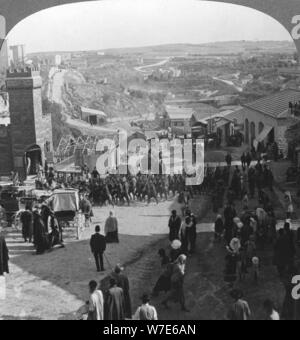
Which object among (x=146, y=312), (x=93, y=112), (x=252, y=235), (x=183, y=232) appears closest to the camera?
(x=146, y=312)

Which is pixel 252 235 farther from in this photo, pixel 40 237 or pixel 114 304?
pixel 40 237

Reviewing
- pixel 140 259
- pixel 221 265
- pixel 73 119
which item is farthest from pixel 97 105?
pixel 221 265

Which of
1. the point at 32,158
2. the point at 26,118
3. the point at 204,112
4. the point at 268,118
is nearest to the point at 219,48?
the point at 204,112

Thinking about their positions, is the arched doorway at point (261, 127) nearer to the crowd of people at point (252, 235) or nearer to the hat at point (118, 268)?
the crowd of people at point (252, 235)

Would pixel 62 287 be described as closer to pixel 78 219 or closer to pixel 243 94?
pixel 78 219

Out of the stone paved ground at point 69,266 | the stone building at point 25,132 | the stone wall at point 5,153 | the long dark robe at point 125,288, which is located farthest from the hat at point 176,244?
the stone wall at point 5,153

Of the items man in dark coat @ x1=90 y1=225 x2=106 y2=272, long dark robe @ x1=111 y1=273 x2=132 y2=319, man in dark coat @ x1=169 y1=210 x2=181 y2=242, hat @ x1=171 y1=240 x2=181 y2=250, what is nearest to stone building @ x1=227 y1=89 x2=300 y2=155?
man in dark coat @ x1=169 y1=210 x2=181 y2=242
